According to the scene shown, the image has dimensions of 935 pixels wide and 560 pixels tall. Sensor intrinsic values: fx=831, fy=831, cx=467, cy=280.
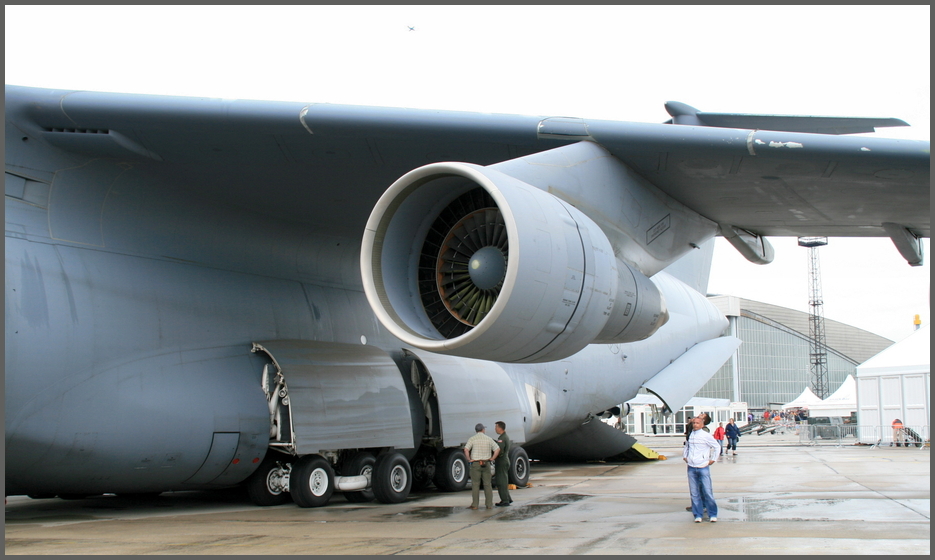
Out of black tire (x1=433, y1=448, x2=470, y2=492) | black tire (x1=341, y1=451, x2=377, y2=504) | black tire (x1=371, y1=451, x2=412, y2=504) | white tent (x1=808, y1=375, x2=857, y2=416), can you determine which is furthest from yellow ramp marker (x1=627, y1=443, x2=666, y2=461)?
white tent (x1=808, y1=375, x2=857, y2=416)

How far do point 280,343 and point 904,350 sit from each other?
77.2ft

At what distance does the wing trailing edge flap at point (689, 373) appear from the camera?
46.5 ft

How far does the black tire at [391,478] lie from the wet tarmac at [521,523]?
0.15 m

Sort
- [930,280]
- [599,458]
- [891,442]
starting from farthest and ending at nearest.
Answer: [891,442]
[599,458]
[930,280]

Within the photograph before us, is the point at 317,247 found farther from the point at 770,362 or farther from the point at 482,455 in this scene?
the point at 770,362

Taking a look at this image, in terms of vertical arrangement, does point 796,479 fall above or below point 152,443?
below

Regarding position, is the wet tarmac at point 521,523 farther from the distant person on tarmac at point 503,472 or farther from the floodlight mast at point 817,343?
the floodlight mast at point 817,343

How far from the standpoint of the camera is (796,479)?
12945 millimetres

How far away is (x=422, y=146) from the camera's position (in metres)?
7.91

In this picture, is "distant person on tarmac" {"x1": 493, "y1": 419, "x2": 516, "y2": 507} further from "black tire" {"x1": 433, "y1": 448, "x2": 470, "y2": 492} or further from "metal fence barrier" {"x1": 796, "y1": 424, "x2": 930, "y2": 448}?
"metal fence barrier" {"x1": 796, "y1": 424, "x2": 930, "y2": 448}

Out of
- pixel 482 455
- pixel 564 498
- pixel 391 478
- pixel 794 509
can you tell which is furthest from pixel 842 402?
pixel 391 478

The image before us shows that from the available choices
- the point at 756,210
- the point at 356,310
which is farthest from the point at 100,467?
the point at 756,210

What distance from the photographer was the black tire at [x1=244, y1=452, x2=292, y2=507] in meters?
9.28

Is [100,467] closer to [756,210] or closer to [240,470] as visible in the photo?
[240,470]
